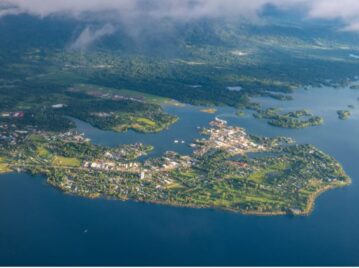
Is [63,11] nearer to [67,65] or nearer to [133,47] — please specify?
[133,47]

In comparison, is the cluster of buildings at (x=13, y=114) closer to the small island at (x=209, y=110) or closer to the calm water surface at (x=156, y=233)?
the calm water surface at (x=156, y=233)

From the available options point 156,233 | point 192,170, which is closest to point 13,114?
point 192,170

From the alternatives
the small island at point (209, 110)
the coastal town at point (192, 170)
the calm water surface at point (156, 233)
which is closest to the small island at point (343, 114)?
the small island at point (209, 110)

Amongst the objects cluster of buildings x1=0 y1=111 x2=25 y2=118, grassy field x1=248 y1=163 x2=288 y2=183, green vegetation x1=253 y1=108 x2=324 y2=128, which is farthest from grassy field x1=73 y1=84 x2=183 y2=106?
grassy field x1=248 y1=163 x2=288 y2=183

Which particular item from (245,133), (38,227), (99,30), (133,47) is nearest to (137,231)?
(38,227)

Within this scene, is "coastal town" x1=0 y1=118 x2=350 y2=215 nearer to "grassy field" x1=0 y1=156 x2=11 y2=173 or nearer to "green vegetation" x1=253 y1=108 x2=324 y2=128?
"grassy field" x1=0 y1=156 x2=11 y2=173
